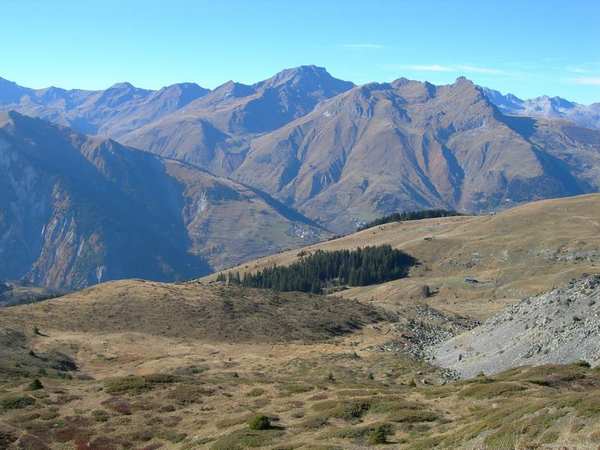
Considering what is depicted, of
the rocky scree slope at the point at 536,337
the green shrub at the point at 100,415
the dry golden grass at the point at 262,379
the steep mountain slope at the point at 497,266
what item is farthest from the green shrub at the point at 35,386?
the steep mountain slope at the point at 497,266

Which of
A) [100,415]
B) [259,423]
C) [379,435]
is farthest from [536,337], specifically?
[100,415]

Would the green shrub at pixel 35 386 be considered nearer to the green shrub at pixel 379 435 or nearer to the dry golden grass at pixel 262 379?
the dry golden grass at pixel 262 379

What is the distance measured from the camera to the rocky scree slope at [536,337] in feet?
190

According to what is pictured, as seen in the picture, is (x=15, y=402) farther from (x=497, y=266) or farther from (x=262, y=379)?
(x=497, y=266)

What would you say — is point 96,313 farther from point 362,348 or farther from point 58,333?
point 362,348

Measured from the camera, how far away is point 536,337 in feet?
211

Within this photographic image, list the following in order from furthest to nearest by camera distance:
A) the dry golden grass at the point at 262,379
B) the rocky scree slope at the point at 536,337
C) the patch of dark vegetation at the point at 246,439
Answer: the rocky scree slope at the point at 536,337 < the patch of dark vegetation at the point at 246,439 < the dry golden grass at the point at 262,379

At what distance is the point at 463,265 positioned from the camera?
578 ft

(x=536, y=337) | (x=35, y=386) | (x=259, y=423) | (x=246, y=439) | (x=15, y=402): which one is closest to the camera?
(x=246, y=439)

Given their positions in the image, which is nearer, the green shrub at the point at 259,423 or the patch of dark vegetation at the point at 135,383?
the green shrub at the point at 259,423

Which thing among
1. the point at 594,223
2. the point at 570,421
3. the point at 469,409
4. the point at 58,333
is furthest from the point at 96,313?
the point at 594,223

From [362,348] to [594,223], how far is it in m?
129

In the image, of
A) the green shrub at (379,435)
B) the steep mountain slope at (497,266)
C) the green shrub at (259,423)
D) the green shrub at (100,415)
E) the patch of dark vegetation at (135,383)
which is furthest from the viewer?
the steep mountain slope at (497,266)

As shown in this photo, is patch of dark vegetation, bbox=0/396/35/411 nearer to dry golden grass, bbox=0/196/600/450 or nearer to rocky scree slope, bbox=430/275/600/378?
dry golden grass, bbox=0/196/600/450
